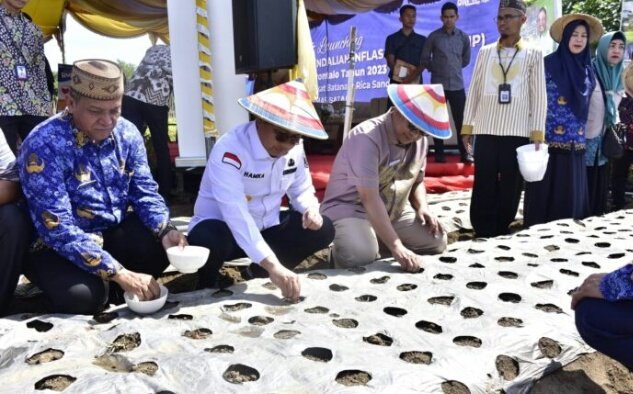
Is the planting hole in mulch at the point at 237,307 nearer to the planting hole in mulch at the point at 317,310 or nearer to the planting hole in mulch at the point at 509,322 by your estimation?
the planting hole in mulch at the point at 317,310

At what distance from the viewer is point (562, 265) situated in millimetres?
2375

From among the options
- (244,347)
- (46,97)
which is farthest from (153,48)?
(244,347)

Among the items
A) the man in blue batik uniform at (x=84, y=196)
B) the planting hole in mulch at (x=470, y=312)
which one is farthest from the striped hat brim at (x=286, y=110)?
the planting hole in mulch at (x=470, y=312)

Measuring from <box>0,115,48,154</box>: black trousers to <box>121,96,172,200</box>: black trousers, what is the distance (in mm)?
696

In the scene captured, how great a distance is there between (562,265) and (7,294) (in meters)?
2.24

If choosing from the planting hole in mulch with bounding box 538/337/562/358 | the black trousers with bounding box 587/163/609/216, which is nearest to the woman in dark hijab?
the black trousers with bounding box 587/163/609/216

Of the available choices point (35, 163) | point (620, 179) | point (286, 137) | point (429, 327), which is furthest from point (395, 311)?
point (620, 179)

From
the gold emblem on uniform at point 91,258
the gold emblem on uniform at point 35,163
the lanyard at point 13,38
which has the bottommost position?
the gold emblem on uniform at point 91,258

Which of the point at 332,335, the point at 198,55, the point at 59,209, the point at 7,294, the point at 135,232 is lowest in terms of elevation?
the point at 332,335

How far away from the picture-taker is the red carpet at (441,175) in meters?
4.73

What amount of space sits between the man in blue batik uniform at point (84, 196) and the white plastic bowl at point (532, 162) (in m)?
2.05

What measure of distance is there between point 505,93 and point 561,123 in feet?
1.54

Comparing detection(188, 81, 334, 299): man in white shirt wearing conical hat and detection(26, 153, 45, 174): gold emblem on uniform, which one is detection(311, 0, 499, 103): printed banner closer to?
detection(188, 81, 334, 299): man in white shirt wearing conical hat

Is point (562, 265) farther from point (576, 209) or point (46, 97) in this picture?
point (46, 97)
